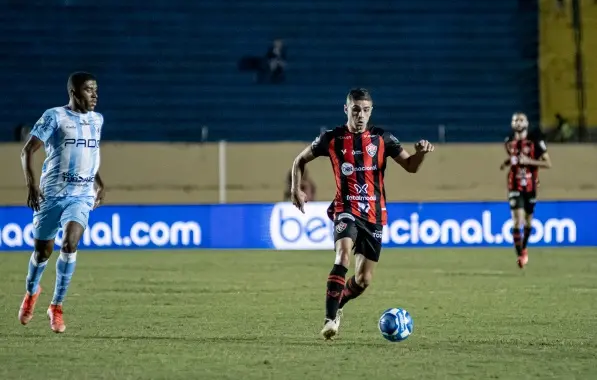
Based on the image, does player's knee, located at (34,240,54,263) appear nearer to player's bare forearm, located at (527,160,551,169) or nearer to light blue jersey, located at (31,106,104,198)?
light blue jersey, located at (31,106,104,198)

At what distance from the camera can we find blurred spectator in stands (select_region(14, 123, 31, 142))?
21672mm

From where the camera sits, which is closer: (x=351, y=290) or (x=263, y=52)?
(x=351, y=290)

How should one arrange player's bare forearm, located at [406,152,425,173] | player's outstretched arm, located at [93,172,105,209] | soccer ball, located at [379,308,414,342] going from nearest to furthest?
soccer ball, located at [379,308,414,342] < player's bare forearm, located at [406,152,425,173] < player's outstretched arm, located at [93,172,105,209]

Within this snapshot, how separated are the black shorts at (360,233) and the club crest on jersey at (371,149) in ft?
1.53

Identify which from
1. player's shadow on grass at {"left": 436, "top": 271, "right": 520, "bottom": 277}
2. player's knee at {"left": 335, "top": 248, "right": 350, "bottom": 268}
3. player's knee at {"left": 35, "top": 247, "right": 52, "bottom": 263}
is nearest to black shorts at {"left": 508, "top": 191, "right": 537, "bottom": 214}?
player's shadow on grass at {"left": 436, "top": 271, "right": 520, "bottom": 277}

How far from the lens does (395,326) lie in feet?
26.9

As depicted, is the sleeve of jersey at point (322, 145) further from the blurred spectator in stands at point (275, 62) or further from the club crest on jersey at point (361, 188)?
the blurred spectator in stands at point (275, 62)

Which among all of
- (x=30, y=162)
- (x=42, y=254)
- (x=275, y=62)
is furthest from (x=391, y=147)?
(x=275, y=62)

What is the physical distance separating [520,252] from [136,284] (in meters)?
5.24

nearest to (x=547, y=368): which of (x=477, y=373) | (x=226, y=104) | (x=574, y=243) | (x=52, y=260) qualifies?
(x=477, y=373)

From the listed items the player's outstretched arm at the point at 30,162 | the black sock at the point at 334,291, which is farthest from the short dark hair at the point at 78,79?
the black sock at the point at 334,291

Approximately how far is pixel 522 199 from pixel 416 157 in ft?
27.6

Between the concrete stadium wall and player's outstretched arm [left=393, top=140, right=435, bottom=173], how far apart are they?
1249cm

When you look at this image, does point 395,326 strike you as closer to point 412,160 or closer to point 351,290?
point 351,290
